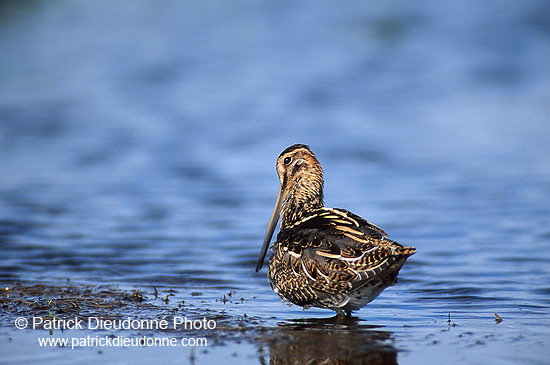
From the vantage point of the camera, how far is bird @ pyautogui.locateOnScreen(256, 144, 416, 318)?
584cm

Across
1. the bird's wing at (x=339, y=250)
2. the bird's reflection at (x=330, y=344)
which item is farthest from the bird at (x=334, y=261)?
the bird's reflection at (x=330, y=344)

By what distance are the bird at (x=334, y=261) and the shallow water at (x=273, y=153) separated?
25 centimetres

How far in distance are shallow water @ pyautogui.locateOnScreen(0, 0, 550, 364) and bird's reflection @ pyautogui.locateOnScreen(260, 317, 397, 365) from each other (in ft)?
0.09

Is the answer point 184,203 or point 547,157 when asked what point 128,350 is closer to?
point 184,203

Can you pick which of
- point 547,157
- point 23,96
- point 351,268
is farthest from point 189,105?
point 351,268

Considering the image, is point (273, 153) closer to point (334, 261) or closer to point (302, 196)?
point (302, 196)

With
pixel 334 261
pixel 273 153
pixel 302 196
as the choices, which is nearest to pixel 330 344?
pixel 334 261

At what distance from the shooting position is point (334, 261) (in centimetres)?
595

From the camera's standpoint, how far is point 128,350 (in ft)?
18.1

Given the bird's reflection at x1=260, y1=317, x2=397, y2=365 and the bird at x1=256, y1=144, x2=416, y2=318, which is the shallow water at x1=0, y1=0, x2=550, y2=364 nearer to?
the bird's reflection at x1=260, y1=317, x2=397, y2=365

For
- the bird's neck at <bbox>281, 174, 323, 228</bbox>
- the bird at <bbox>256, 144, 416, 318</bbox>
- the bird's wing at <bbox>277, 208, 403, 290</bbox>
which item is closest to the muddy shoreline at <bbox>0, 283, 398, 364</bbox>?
the bird at <bbox>256, 144, 416, 318</bbox>

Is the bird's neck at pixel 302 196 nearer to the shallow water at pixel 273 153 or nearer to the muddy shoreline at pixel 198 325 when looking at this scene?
the shallow water at pixel 273 153

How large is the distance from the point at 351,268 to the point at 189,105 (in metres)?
11.3

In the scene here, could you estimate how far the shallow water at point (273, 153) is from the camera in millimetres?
6746
